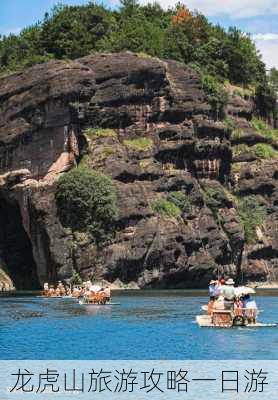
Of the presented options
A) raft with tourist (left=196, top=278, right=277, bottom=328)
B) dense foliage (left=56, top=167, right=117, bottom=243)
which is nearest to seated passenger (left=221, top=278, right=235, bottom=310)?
raft with tourist (left=196, top=278, right=277, bottom=328)

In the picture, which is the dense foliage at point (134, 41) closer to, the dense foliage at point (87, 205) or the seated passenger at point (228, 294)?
the dense foliage at point (87, 205)

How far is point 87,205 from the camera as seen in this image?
385ft

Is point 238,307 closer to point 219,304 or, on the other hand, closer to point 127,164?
point 219,304

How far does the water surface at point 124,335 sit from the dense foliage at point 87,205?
38.8 m

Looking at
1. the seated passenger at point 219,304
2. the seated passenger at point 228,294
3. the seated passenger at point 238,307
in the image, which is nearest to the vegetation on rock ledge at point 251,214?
the seated passenger at point 228,294

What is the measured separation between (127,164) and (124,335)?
71.5 metres

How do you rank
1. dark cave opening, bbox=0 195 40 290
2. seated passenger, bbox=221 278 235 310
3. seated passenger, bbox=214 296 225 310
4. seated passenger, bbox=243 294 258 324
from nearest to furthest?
seated passenger, bbox=243 294 258 324, seated passenger, bbox=214 296 225 310, seated passenger, bbox=221 278 235 310, dark cave opening, bbox=0 195 40 290

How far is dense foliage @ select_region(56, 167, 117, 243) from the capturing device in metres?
118

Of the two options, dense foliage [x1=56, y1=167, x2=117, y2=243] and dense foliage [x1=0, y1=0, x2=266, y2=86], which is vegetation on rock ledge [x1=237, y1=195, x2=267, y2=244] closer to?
dense foliage [x1=0, y1=0, x2=266, y2=86]

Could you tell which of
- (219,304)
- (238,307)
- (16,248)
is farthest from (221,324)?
(16,248)

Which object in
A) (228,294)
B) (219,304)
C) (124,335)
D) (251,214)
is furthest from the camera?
(251,214)

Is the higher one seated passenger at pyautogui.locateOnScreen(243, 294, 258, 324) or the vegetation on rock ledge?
the vegetation on rock ledge

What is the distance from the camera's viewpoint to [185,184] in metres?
127

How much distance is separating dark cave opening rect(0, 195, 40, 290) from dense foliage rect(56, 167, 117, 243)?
11.8 meters
